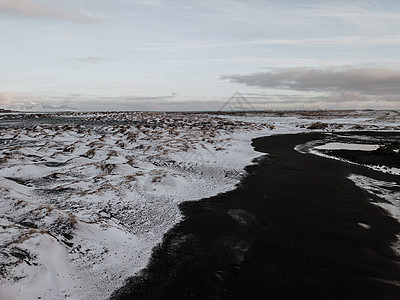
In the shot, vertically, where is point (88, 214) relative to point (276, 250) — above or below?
above

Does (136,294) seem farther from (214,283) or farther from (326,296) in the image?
(326,296)

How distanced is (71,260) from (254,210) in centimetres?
762

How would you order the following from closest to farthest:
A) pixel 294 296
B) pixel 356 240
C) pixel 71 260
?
pixel 294 296 < pixel 71 260 < pixel 356 240

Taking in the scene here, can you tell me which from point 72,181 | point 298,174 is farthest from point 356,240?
point 72,181

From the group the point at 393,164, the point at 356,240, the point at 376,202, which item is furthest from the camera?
the point at 393,164

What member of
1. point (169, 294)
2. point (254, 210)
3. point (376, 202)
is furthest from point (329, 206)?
point (169, 294)

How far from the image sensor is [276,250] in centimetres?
866

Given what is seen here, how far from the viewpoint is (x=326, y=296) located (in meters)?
6.57

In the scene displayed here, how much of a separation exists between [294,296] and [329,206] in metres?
7.19

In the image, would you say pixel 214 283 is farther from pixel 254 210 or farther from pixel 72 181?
pixel 72 181

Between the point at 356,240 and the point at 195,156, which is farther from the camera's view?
the point at 195,156

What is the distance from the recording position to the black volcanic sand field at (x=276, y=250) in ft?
22.4

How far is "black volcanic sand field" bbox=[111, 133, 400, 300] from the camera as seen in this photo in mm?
6840

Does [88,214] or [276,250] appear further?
[88,214]
